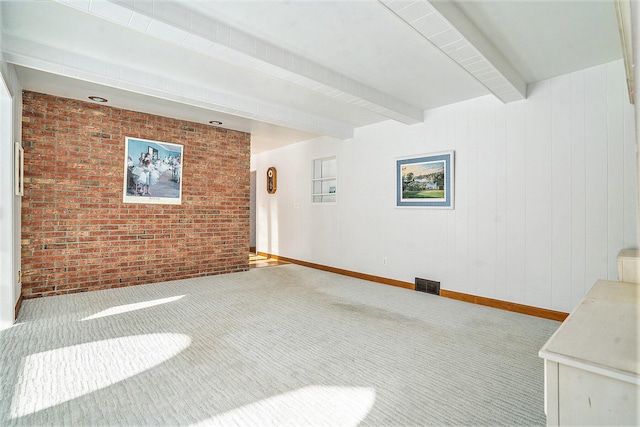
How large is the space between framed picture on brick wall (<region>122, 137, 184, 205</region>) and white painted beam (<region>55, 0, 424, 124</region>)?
2872 millimetres

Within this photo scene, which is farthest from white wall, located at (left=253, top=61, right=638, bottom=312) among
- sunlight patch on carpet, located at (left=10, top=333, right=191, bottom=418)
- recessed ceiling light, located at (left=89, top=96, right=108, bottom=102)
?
recessed ceiling light, located at (left=89, top=96, right=108, bottom=102)

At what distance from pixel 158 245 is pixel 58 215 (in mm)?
1317

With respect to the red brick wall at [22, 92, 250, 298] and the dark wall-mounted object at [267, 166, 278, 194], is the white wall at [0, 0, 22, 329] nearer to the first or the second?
the red brick wall at [22, 92, 250, 298]

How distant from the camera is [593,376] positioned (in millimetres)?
930

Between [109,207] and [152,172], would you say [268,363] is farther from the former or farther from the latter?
[152,172]

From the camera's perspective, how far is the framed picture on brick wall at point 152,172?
4824mm

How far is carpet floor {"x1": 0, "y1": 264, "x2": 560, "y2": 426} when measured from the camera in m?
1.80

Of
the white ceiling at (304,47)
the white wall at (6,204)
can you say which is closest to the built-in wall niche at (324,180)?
the white ceiling at (304,47)

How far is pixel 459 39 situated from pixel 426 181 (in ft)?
7.92

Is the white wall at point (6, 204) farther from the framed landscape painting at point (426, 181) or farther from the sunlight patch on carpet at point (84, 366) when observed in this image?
the framed landscape painting at point (426, 181)

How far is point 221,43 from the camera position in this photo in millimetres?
2516

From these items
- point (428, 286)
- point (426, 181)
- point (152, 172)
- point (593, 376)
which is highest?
point (152, 172)

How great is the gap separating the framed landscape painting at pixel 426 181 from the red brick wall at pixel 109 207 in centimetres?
299

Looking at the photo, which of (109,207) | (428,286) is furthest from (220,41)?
(428,286)
